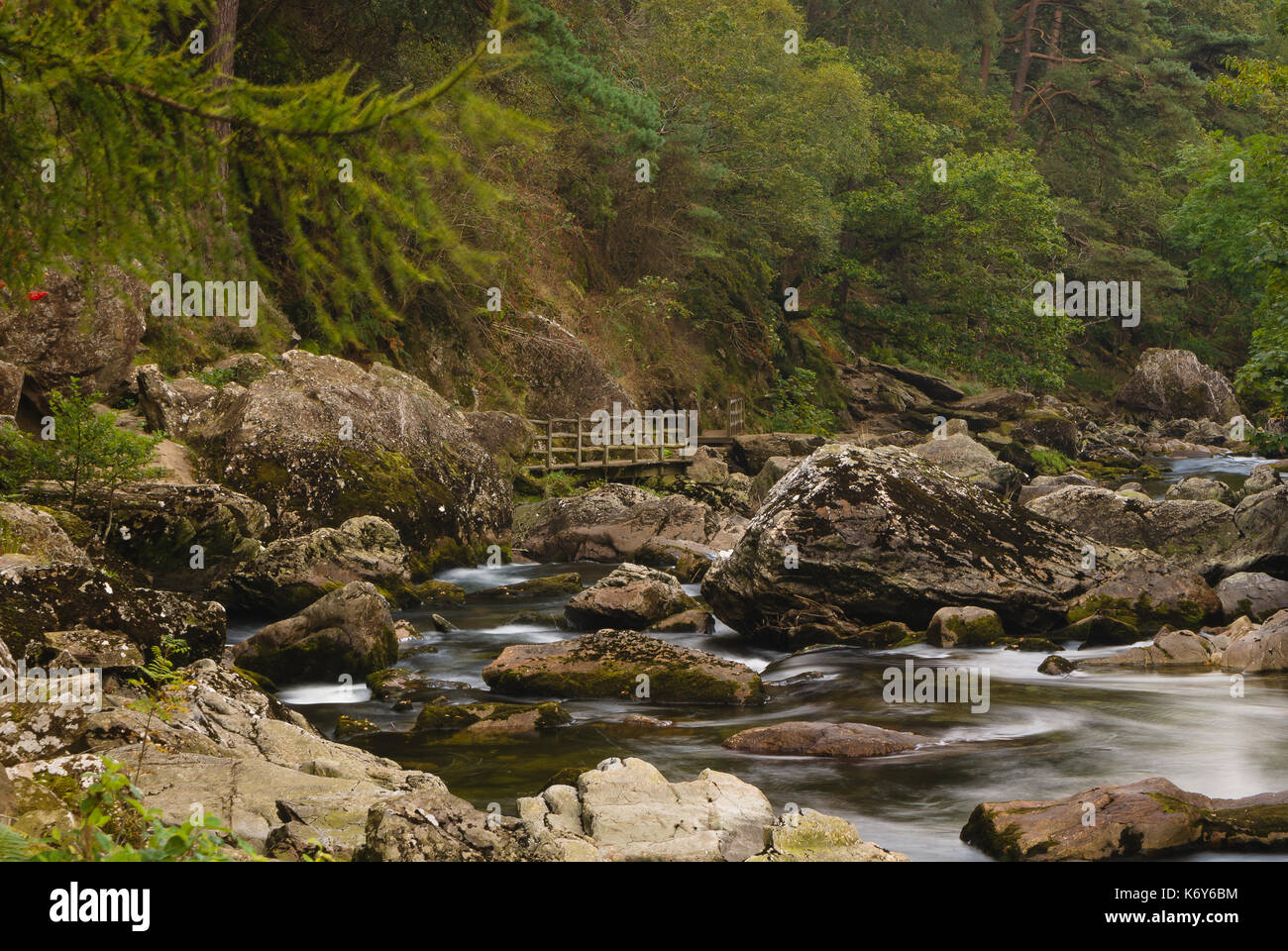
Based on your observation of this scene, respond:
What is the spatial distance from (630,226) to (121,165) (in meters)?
29.7

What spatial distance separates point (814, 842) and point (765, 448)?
24415 millimetres

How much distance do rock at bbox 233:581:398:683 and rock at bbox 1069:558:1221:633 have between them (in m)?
8.19

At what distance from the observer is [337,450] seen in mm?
16750

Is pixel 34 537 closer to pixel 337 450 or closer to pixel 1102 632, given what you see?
pixel 337 450

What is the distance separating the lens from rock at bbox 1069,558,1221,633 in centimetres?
1382

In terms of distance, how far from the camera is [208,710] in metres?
7.32

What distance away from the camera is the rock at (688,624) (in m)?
13.9

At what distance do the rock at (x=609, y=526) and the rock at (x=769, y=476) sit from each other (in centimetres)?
383

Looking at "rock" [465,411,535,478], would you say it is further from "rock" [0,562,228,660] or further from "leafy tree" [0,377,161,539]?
"rock" [0,562,228,660]

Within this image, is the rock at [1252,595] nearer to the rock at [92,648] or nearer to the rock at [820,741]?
the rock at [820,741]

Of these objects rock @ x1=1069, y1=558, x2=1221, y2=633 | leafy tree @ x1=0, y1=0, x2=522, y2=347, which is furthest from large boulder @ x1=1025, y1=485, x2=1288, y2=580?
leafy tree @ x1=0, y1=0, x2=522, y2=347
